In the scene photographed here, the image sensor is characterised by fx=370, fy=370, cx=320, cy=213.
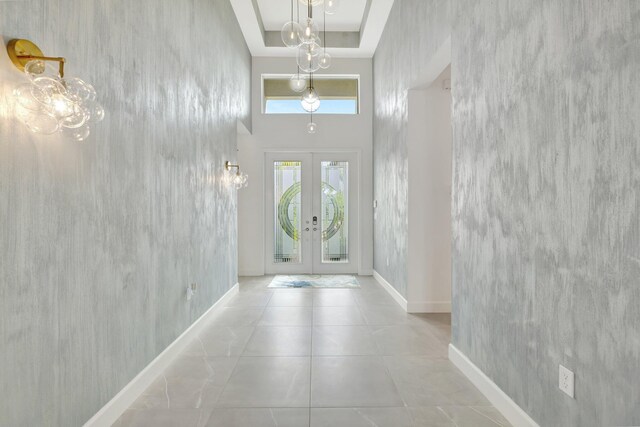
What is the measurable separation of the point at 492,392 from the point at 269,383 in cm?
154

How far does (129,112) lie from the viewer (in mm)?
2504

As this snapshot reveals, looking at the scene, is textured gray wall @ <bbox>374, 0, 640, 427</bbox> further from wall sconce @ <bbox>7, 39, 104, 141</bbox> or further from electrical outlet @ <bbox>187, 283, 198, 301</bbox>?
electrical outlet @ <bbox>187, 283, 198, 301</bbox>

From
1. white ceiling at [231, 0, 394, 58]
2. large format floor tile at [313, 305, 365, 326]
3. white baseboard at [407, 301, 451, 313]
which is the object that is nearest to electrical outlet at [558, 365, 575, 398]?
large format floor tile at [313, 305, 365, 326]

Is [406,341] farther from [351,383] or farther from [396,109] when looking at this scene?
[396,109]

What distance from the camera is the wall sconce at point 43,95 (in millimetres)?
1505

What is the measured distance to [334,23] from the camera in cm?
655

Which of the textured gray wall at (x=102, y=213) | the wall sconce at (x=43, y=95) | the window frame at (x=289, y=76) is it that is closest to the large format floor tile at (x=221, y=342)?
the textured gray wall at (x=102, y=213)

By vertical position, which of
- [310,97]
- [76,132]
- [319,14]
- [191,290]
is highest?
[319,14]

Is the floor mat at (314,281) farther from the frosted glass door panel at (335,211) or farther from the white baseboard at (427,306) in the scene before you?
the white baseboard at (427,306)

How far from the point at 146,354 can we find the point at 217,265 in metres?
1.98

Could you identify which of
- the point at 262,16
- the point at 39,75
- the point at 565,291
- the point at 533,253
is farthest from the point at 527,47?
the point at 262,16

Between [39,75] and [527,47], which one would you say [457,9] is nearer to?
[527,47]

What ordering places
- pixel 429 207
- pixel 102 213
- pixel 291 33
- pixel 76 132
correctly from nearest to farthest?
pixel 76 132 → pixel 102 213 → pixel 291 33 → pixel 429 207

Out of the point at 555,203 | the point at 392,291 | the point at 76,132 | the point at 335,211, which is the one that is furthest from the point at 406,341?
the point at 335,211
